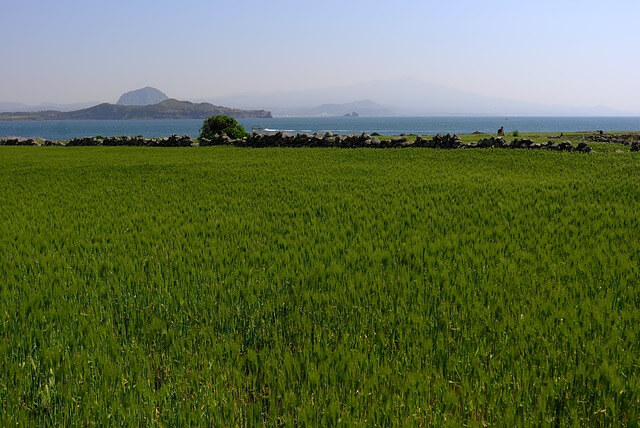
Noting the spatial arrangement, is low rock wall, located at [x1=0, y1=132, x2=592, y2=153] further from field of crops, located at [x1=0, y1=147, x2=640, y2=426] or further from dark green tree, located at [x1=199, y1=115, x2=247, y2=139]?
field of crops, located at [x1=0, y1=147, x2=640, y2=426]

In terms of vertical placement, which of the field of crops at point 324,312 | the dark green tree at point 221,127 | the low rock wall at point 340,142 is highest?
the dark green tree at point 221,127

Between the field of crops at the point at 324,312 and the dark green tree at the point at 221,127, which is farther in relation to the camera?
the dark green tree at the point at 221,127

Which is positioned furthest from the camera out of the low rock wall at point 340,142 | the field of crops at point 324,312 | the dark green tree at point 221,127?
the dark green tree at point 221,127

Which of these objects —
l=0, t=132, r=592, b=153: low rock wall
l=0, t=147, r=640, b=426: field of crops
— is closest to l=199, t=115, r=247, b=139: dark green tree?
l=0, t=132, r=592, b=153: low rock wall

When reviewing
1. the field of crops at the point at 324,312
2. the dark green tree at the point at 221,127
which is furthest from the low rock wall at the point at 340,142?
the field of crops at the point at 324,312

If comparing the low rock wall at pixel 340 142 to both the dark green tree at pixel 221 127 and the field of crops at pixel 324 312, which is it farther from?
the field of crops at pixel 324 312

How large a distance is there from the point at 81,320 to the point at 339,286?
9.67 feet

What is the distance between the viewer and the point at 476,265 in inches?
268

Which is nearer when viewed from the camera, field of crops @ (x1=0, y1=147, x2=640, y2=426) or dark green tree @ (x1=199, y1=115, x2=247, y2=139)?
field of crops @ (x1=0, y1=147, x2=640, y2=426)

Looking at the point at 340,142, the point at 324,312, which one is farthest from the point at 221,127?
the point at 324,312

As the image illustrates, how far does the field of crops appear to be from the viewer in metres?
3.54

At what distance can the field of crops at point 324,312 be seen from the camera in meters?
3.54

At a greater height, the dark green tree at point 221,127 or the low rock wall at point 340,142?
the dark green tree at point 221,127

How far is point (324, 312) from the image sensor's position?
525cm
